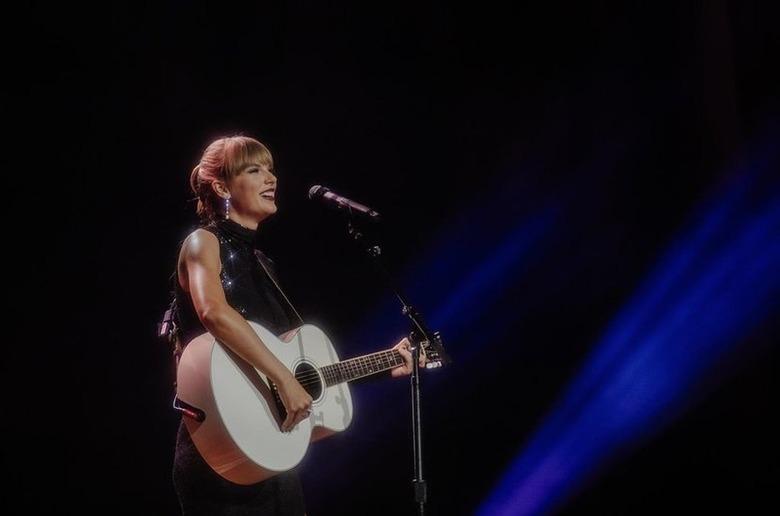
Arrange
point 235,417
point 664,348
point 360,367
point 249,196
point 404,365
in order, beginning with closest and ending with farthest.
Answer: point 235,417 → point 249,196 → point 360,367 → point 404,365 → point 664,348

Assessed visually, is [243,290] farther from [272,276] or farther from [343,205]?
[343,205]

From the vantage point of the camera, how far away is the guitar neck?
8.15 ft

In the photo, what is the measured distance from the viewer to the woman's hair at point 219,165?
8.32 feet

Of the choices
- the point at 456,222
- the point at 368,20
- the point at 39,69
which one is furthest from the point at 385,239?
the point at 39,69

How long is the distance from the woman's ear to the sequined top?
12cm

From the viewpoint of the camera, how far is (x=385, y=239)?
4.20 meters

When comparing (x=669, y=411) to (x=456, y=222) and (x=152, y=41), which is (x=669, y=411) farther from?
(x=152, y=41)

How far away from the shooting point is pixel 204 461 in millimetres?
2025

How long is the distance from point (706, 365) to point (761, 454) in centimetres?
52

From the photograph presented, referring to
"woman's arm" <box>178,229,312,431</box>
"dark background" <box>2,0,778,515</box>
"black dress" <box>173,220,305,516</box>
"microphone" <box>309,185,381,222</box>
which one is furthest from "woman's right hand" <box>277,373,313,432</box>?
"dark background" <box>2,0,778,515</box>

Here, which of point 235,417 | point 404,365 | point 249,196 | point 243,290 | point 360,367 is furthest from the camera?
point 404,365

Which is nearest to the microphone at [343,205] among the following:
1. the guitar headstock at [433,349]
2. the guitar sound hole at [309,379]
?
the guitar headstock at [433,349]

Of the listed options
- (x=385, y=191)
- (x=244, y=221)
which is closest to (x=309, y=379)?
(x=244, y=221)

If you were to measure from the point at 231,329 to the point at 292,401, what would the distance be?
0.96 ft
